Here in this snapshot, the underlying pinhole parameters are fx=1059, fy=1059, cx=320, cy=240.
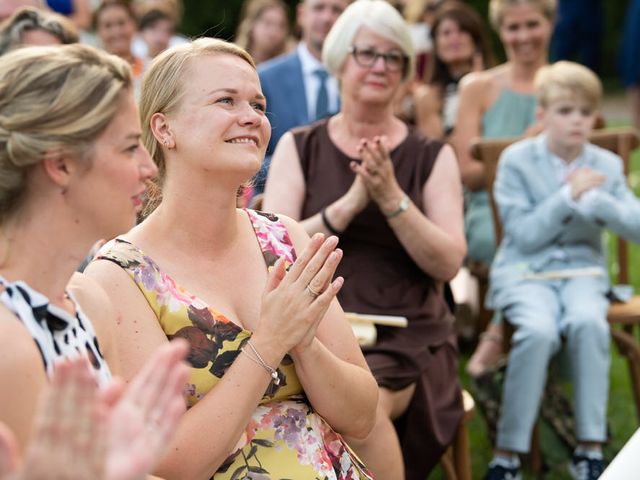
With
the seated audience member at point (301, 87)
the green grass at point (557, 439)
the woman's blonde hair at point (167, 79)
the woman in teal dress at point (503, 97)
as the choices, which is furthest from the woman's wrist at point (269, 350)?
the woman in teal dress at point (503, 97)

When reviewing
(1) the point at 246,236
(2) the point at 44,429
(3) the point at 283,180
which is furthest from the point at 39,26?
(2) the point at 44,429

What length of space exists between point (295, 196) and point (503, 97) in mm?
2105

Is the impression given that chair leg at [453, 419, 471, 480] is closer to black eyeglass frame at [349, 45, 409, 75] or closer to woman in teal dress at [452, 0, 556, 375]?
black eyeglass frame at [349, 45, 409, 75]

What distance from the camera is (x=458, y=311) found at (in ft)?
19.1

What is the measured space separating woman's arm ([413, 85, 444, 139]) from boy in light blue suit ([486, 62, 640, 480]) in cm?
133

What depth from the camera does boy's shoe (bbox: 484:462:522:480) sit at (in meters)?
4.02

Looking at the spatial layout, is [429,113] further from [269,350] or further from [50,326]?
[50,326]

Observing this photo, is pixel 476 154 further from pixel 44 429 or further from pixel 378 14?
pixel 44 429

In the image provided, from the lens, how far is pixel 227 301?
99.2 inches

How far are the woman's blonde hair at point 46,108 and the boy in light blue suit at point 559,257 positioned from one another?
2.62 meters

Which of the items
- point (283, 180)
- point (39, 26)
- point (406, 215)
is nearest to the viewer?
point (406, 215)

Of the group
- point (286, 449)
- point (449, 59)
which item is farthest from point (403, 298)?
point (449, 59)

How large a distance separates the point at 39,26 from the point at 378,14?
1410 millimetres

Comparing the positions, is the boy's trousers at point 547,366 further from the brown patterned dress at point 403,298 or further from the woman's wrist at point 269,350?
the woman's wrist at point 269,350
